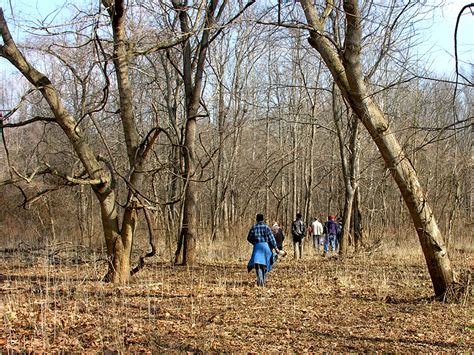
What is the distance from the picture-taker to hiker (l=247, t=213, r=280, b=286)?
9695 mm

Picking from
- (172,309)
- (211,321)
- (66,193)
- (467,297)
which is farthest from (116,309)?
(66,193)

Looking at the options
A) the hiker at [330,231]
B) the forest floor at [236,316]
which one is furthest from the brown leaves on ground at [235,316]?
the hiker at [330,231]

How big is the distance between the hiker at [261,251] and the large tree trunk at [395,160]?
3112 mm

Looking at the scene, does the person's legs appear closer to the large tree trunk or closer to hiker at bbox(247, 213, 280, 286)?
hiker at bbox(247, 213, 280, 286)

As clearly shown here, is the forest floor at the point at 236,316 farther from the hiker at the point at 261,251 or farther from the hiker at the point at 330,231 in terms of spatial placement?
the hiker at the point at 330,231

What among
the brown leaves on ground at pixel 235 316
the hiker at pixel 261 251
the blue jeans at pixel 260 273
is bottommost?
the brown leaves on ground at pixel 235 316

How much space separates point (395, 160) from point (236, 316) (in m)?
3.14

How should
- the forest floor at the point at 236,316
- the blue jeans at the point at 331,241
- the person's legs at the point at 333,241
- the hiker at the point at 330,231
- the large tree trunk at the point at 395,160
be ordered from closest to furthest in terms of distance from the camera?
the forest floor at the point at 236,316
the large tree trunk at the point at 395,160
the blue jeans at the point at 331,241
the hiker at the point at 330,231
the person's legs at the point at 333,241

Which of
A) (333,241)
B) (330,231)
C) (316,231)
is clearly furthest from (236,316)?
(333,241)

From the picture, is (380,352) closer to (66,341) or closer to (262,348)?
(262,348)

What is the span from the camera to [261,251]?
973 cm

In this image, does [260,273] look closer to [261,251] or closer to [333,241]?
[261,251]

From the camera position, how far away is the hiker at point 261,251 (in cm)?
970

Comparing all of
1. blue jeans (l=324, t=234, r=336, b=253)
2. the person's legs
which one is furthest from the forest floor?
the person's legs
